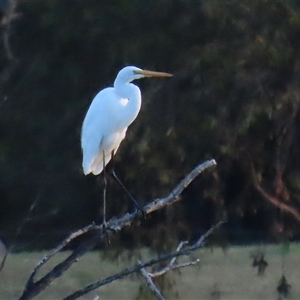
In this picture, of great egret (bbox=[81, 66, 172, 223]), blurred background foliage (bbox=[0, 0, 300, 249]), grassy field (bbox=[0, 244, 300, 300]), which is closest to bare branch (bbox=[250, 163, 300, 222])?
blurred background foliage (bbox=[0, 0, 300, 249])

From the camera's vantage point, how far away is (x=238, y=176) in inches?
196

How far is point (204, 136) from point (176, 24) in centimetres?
59

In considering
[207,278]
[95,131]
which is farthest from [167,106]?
[207,278]

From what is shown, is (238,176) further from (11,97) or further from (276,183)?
(11,97)

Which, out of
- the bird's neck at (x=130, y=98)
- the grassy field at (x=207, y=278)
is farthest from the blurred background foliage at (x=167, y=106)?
the bird's neck at (x=130, y=98)

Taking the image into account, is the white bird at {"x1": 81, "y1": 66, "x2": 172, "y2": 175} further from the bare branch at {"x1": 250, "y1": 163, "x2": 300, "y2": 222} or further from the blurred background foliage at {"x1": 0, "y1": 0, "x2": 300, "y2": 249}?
the bare branch at {"x1": 250, "y1": 163, "x2": 300, "y2": 222}

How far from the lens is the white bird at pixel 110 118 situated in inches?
144

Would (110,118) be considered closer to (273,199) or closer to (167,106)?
(167,106)

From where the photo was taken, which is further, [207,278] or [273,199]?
[207,278]

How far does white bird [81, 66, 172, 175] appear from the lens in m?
3.65

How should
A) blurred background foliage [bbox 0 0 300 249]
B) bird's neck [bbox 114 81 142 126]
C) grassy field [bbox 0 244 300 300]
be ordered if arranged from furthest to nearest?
1. grassy field [bbox 0 244 300 300]
2. blurred background foliage [bbox 0 0 300 249]
3. bird's neck [bbox 114 81 142 126]

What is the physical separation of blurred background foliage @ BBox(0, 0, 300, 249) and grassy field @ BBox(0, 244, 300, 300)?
1.44 ft

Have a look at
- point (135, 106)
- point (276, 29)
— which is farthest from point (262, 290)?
point (135, 106)

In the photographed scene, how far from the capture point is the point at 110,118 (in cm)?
372
